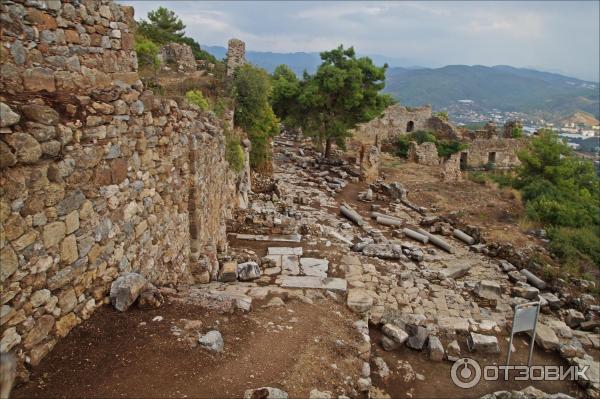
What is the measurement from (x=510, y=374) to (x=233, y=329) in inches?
186

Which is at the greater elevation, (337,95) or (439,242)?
(337,95)

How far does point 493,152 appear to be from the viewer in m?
33.6

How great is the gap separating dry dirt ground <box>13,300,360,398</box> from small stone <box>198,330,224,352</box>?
2.4 inches

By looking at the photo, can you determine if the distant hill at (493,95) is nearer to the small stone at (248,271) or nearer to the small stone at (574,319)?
the small stone at (574,319)

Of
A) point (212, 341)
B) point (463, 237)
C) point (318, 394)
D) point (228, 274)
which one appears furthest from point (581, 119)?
point (212, 341)

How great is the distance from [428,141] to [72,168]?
3245cm

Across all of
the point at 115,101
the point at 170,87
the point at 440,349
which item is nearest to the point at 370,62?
the point at 170,87

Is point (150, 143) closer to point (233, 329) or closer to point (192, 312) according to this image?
point (192, 312)

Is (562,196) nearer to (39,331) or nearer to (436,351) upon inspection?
(436,351)

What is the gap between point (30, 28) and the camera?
3201 millimetres

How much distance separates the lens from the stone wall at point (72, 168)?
9.37 feet

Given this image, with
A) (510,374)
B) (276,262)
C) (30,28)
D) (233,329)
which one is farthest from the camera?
(276,262)

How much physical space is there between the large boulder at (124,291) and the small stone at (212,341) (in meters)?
0.81

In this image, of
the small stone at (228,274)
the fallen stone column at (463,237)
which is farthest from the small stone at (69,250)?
the fallen stone column at (463,237)
